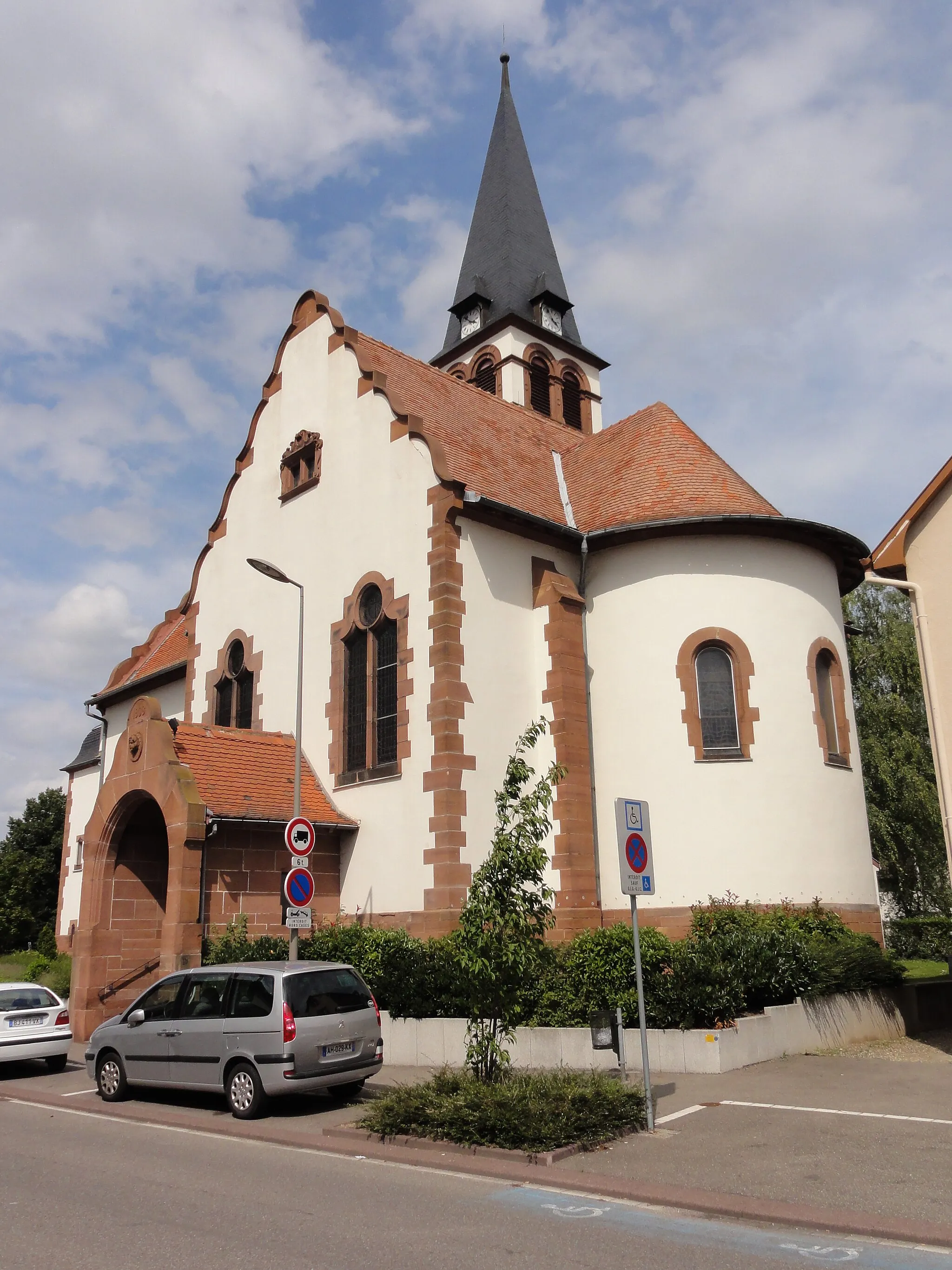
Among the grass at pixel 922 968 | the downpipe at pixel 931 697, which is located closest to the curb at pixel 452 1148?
the downpipe at pixel 931 697

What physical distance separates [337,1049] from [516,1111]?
2976mm

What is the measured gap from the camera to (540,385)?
3431 cm

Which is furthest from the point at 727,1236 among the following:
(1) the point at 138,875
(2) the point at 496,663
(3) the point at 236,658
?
(3) the point at 236,658

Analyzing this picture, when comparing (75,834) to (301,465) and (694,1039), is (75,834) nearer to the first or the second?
(301,465)

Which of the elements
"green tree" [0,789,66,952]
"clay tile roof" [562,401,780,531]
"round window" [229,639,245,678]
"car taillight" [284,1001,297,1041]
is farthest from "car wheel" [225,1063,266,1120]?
"green tree" [0,789,66,952]

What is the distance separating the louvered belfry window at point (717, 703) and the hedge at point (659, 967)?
9.47 feet

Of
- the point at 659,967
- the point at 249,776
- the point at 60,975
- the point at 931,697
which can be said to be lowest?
the point at 60,975

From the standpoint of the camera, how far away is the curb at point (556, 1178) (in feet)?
22.6

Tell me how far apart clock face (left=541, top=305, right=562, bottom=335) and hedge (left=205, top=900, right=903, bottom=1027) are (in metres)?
23.0

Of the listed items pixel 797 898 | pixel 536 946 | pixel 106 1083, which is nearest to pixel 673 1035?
pixel 536 946

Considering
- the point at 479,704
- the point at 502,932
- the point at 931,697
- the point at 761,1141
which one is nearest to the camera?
the point at 761,1141

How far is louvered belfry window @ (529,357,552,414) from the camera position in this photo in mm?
33969

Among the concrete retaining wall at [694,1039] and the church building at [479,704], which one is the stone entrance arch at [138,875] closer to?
the church building at [479,704]

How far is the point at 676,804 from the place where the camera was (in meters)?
18.5
